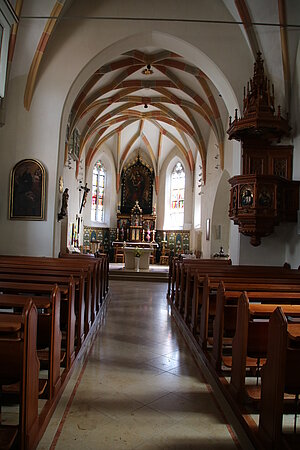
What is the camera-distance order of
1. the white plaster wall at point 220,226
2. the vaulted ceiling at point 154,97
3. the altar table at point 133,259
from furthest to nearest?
1. the white plaster wall at point 220,226
2. the altar table at point 133,259
3. the vaulted ceiling at point 154,97

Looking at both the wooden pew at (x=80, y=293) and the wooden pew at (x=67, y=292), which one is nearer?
the wooden pew at (x=67, y=292)

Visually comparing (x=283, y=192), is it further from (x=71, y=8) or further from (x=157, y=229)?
(x=157, y=229)

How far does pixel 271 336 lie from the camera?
270cm

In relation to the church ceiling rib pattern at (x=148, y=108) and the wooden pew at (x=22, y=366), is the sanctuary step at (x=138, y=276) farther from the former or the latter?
the wooden pew at (x=22, y=366)

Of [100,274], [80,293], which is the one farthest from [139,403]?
[100,274]

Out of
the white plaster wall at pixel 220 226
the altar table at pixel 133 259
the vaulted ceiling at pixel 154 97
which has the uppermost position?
the vaulted ceiling at pixel 154 97

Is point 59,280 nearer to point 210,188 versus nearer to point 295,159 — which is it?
point 295,159

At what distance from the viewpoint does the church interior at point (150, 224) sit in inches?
121

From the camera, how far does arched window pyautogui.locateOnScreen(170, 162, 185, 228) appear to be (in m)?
23.7

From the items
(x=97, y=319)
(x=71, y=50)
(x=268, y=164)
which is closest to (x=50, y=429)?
(x=97, y=319)

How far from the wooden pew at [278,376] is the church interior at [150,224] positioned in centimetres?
1

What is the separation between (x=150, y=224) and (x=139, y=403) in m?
20.5

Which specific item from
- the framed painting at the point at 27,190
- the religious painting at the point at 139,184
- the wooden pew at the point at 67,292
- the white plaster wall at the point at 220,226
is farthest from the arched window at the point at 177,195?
the wooden pew at the point at 67,292

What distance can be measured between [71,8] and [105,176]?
47.2 ft
